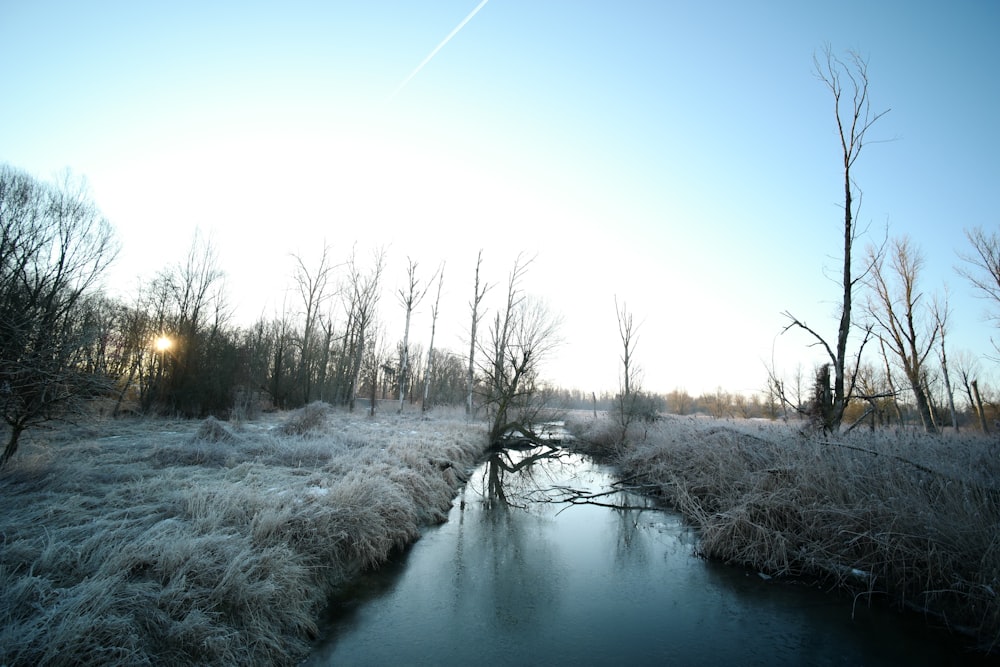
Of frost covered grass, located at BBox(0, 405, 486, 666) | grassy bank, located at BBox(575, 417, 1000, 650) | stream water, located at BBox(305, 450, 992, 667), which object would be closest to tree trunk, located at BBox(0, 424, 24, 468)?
frost covered grass, located at BBox(0, 405, 486, 666)

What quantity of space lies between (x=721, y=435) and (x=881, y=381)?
2063 centimetres

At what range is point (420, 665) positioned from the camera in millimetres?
3643

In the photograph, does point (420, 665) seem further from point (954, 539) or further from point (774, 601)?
point (954, 539)

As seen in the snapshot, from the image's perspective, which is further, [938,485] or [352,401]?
[352,401]

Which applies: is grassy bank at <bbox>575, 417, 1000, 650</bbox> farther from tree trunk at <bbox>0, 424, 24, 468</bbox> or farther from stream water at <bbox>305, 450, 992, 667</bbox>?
tree trunk at <bbox>0, 424, 24, 468</bbox>

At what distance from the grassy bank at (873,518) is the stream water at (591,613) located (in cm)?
39

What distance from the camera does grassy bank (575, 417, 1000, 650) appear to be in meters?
4.49

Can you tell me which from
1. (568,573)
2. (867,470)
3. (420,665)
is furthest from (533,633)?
(867,470)

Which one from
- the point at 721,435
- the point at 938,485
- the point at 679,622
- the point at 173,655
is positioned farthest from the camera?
the point at 721,435

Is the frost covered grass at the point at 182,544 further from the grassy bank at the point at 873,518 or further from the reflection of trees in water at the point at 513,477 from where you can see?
the grassy bank at the point at 873,518

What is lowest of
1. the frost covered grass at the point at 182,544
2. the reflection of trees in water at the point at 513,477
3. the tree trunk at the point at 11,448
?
the reflection of trees in water at the point at 513,477

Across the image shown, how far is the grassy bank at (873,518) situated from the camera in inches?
177

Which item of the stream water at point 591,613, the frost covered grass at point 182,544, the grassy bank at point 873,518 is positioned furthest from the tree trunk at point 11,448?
the grassy bank at point 873,518

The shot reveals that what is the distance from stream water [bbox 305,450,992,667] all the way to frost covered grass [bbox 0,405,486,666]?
57 centimetres
